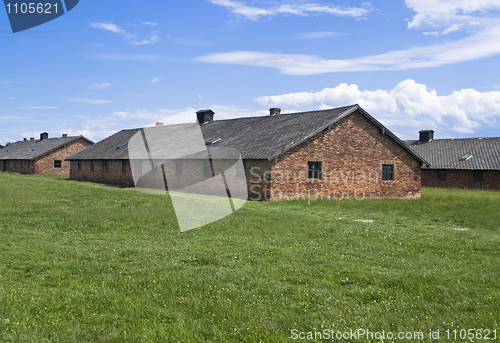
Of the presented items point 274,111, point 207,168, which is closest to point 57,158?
point 274,111

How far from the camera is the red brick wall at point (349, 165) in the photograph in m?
23.8

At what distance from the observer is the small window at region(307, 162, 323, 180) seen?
24484mm

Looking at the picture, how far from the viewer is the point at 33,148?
61.8 metres

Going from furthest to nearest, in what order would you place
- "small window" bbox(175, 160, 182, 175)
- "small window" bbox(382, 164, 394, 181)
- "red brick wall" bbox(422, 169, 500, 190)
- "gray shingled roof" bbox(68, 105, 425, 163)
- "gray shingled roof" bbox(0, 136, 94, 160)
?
"gray shingled roof" bbox(0, 136, 94, 160)
"red brick wall" bbox(422, 169, 500, 190)
"small window" bbox(175, 160, 182, 175)
"small window" bbox(382, 164, 394, 181)
"gray shingled roof" bbox(68, 105, 425, 163)

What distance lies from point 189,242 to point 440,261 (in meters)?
6.21

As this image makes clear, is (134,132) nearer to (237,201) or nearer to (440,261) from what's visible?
(237,201)

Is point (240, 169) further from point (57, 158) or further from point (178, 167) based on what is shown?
point (57, 158)

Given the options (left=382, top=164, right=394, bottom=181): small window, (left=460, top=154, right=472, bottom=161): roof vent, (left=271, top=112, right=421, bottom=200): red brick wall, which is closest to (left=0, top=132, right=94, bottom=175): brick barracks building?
(left=271, top=112, right=421, bottom=200): red brick wall

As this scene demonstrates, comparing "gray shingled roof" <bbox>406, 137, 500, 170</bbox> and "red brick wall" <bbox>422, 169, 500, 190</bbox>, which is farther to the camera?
"gray shingled roof" <bbox>406, 137, 500, 170</bbox>

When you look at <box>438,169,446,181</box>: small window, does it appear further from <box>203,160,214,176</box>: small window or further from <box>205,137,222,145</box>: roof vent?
<box>203,160,214,176</box>: small window

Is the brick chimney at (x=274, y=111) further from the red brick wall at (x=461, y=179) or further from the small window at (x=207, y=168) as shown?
the red brick wall at (x=461, y=179)

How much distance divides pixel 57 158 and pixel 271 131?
40098mm

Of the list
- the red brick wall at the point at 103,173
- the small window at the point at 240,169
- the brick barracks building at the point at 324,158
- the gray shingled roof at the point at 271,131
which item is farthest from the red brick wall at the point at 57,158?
the small window at the point at 240,169

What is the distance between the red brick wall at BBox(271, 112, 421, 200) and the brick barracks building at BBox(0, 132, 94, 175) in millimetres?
43273
